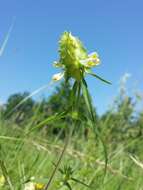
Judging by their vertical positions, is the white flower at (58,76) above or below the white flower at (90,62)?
below

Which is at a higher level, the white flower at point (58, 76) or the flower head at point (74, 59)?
A: the flower head at point (74, 59)

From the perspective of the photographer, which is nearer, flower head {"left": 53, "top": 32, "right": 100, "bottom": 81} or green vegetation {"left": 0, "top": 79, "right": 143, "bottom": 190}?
flower head {"left": 53, "top": 32, "right": 100, "bottom": 81}

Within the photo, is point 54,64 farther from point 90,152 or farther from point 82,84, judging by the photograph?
point 90,152

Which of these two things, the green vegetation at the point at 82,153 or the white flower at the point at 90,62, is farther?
the green vegetation at the point at 82,153

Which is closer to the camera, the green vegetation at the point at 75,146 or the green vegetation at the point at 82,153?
the green vegetation at the point at 75,146

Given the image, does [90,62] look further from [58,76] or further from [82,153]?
[82,153]

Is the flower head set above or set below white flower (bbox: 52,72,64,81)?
above

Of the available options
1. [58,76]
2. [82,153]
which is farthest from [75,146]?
[58,76]

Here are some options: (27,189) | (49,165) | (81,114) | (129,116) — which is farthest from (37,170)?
(129,116)
